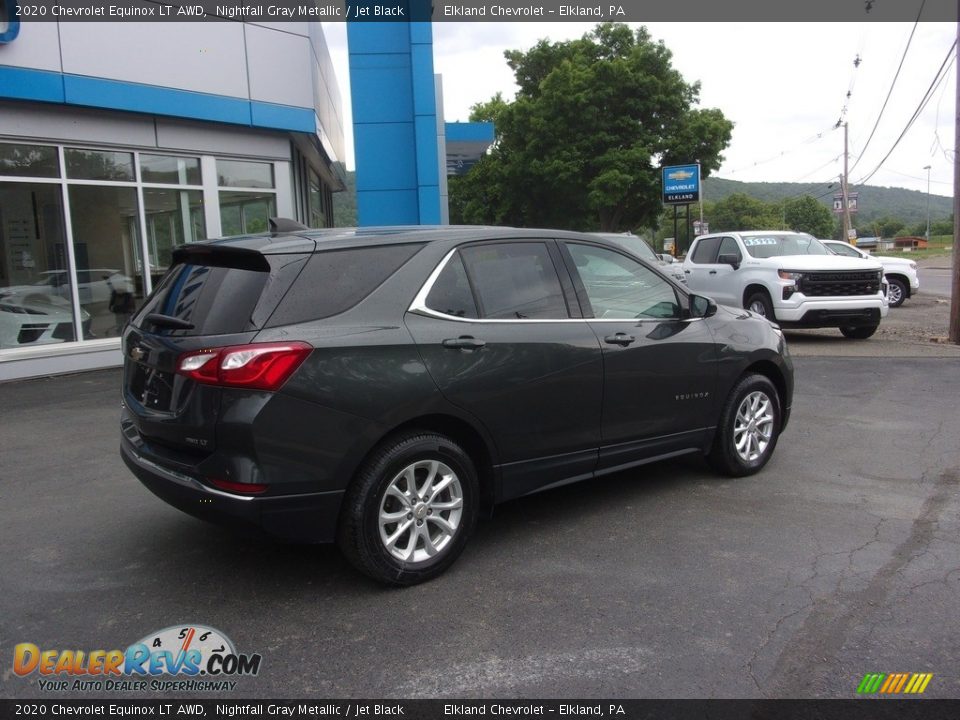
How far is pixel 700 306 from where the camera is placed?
5277 mm

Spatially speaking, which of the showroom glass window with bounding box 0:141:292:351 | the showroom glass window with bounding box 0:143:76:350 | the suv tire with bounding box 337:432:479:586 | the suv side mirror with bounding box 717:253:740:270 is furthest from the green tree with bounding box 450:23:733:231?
the suv tire with bounding box 337:432:479:586

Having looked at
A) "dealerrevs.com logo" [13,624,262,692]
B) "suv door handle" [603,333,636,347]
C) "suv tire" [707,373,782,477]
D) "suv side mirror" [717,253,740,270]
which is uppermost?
"suv side mirror" [717,253,740,270]

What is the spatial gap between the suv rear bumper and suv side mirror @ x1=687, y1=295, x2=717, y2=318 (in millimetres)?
2792

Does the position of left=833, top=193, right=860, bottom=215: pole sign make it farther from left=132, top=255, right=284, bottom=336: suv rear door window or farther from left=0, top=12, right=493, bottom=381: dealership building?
left=132, top=255, right=284, bottom=336: suv rear door window

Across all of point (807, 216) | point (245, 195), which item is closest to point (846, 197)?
point (245, 195)

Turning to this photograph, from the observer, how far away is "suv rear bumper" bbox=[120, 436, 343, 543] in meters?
3.40

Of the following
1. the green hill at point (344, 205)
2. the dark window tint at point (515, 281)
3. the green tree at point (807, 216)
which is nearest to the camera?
the dark window tint at point (515, 281)

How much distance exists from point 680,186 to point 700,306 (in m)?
29.3

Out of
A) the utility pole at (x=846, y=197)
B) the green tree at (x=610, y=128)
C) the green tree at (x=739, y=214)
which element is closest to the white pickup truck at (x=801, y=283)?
the green tree at (x=610, y=128)

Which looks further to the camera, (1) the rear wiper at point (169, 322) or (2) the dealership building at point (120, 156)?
(2) the dealership building at point (120, 156)

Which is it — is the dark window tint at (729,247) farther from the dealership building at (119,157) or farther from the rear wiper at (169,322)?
the rear wiper at (169,322)

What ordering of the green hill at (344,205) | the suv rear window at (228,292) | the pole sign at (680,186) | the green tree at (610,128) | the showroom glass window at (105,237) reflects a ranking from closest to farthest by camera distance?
the suv rear window at (228,292), the showroom glass window at (105,237), the pole sign at (680,186), the green hill at (344,205), the green tree at (610,128)

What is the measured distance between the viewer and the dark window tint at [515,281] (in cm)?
423

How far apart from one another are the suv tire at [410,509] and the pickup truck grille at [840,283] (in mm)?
10089
